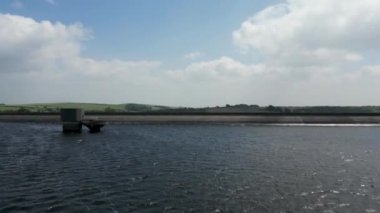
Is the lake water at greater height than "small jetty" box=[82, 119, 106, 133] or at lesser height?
lesser

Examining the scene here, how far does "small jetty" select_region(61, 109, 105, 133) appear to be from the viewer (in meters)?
103

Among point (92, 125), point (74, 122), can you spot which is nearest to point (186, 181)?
point (74, 122)

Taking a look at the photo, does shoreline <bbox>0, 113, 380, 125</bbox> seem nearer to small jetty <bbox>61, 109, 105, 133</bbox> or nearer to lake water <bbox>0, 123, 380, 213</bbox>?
small jetty <bbox>61, 109, 105, 133</bbox>

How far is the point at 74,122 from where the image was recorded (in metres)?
103

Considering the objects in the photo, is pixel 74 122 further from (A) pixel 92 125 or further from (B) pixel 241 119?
(B) pixel 241 119

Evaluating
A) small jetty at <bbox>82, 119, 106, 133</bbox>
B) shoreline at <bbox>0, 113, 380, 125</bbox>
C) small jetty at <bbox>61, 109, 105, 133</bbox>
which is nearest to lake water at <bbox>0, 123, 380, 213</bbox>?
small jetty at <bbox>61, 109, 105, 133</bbox>

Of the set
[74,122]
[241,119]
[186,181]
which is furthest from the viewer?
[241,119]

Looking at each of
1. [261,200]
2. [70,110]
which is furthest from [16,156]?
[70,110]

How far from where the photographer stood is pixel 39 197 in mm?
30266

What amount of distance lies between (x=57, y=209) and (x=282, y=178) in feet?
67.9

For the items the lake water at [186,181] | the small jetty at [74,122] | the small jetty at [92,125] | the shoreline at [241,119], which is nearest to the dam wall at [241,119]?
the shoreline at [241,119]

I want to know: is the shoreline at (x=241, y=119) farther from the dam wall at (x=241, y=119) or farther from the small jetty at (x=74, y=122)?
the small jetty at (x=74, y=122)

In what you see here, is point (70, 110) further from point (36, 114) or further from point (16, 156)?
point (36, 114)

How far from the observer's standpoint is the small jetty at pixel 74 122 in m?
103
